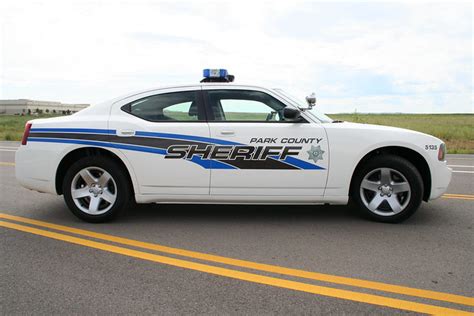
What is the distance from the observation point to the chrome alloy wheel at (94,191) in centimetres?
496

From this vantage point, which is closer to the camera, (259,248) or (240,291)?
(240,291)

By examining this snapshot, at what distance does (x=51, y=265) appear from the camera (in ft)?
12.0

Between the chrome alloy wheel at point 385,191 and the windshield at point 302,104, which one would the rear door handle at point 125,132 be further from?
the chrome alloy wheel at point 385,191

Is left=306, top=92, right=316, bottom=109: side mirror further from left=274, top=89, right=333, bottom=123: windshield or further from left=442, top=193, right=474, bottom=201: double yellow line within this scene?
left=442, top=193, right=474, bottom=201: double yellow line

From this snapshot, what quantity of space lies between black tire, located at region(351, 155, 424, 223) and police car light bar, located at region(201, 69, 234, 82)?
2015mm

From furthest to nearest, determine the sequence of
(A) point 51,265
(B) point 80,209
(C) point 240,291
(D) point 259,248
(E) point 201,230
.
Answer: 1. (B) point 80,209
2. (E) point 201,230
3. (D) point 259,248
4. (A) point 51,265
5. (C) point 240,291

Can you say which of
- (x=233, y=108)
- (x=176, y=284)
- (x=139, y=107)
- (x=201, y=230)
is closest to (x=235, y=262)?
(x=176, y=284)

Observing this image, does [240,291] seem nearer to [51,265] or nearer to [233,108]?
[51,265]

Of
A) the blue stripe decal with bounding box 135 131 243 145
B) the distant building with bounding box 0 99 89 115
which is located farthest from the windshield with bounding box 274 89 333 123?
the distant building with bounding box 0 99 89 115

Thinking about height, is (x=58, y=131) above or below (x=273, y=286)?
above

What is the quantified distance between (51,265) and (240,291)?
1.75 m

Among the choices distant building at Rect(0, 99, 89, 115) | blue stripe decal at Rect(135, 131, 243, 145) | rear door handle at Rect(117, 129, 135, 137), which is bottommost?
blue stripe decal at Rect(135, 131, 243, 145)

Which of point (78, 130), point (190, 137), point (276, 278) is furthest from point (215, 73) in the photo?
point (276, 278)

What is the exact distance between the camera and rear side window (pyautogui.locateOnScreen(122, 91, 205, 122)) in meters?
4.99
